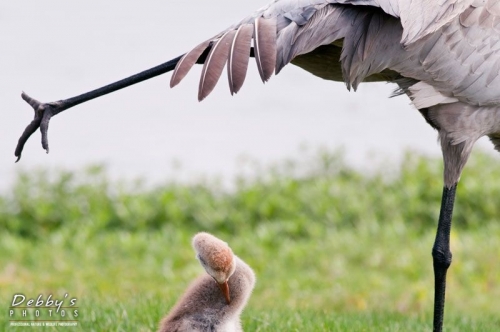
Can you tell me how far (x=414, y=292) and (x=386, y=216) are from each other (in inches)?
73.5

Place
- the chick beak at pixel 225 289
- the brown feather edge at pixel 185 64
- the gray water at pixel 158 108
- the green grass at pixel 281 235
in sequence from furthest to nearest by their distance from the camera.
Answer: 1. the gray water at pixel 158 108
2. the green grass at pixel 281 235
3. the chick beak at pixel 225 289
4. the brown feather edge at pixel 185 64

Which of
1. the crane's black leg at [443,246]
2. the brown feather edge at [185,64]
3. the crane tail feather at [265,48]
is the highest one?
the crane tail feather at [265,48]

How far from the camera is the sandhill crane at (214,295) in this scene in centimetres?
411

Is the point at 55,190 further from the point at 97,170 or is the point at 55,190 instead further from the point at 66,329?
the point at 66,329

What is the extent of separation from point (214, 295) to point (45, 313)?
4.21 ft

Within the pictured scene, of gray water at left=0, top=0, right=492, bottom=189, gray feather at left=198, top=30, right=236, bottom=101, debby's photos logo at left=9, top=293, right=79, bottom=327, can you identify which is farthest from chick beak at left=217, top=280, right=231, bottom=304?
gray water at left=0, top=0, right=492, bottom=189

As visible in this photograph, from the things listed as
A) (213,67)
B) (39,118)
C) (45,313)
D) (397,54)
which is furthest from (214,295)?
(397,54)

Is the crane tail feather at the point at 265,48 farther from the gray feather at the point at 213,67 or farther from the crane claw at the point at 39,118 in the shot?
the crane claw at the point at 39,118

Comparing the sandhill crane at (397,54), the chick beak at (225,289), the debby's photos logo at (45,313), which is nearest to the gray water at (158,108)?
the debby's photos logo at (45,313)

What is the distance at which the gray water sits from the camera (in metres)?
11.1

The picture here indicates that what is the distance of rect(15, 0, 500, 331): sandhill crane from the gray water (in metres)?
5.32

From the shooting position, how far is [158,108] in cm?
1228

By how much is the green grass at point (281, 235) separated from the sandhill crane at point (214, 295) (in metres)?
2.31

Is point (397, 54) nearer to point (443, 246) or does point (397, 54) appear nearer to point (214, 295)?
point (443, 246)
